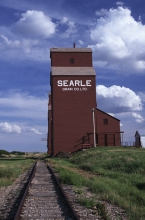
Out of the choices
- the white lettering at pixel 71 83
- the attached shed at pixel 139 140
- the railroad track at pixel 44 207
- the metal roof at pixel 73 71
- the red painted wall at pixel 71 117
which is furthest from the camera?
the attached shed at pixel 139 140

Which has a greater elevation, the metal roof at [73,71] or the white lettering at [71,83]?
the metal roof at [73,71]

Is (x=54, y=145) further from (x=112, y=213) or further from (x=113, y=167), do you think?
(x=112, y=213)

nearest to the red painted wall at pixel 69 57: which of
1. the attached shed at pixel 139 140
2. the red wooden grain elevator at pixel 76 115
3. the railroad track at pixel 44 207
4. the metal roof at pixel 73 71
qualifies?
the metal roof at pixel 73 71

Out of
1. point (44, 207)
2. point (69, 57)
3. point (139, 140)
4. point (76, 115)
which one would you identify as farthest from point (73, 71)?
point (44, 207)

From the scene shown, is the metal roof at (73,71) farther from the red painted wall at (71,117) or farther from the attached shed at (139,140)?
the attached shed at (139,140)

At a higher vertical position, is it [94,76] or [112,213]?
[94,76]

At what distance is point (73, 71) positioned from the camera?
161 ft

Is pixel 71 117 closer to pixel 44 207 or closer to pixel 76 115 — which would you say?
pixel 76 115

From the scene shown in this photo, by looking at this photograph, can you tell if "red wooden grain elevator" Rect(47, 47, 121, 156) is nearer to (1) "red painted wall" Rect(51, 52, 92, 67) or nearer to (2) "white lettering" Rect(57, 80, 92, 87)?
(2) "white lettering" Rect(57, 80, 92, 87)

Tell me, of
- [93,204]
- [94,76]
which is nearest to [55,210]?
[93,204]

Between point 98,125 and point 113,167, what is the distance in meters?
25.4

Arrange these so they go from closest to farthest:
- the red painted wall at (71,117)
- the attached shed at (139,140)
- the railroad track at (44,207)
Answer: the railroad track at (44,207), the red painted wall at (71,117), the attached shed at (139,140)

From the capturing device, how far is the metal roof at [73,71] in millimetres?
48281

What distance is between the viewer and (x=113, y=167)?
21.2m
